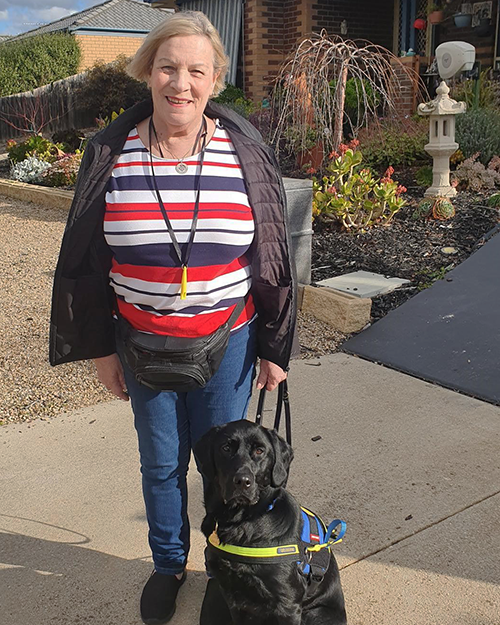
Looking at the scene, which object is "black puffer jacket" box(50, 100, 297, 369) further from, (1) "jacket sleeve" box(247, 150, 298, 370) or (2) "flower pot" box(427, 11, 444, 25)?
(2) "flower pot" box(427, 11, 444, 25)

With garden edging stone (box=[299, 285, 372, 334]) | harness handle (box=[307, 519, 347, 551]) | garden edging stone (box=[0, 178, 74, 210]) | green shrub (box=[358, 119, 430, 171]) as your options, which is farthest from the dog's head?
garden edging stone (box=[0, 178, 74, 210])

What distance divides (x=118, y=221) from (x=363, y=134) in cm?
843

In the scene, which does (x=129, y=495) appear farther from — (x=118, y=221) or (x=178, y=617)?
(x=118, y=221)

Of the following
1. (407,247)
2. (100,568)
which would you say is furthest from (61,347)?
(407,247)

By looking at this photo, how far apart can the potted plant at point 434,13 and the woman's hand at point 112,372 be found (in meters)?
12.4

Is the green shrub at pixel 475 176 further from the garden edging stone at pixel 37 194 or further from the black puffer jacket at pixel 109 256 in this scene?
the black puffer jacket at pixel 109 256

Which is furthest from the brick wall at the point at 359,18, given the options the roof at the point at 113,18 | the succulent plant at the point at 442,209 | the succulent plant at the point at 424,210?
the roof at the point at 113,18

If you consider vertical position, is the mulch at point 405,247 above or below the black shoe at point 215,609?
above

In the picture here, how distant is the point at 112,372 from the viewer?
8.04ft

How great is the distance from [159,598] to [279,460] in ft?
2.56

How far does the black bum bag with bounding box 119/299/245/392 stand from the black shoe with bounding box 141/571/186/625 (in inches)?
31.5

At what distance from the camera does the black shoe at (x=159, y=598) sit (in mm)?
2463

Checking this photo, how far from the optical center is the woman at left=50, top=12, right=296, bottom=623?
208 cm

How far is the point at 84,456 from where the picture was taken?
3602 millimetres
